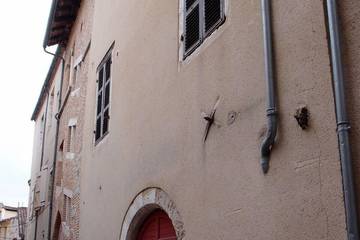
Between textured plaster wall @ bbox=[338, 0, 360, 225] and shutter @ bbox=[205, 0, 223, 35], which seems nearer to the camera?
textured plaster wall @ bbox=[338, 0, 360, 225]

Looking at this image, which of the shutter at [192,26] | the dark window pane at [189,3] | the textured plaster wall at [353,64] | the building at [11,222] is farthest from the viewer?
the building at [11,222]

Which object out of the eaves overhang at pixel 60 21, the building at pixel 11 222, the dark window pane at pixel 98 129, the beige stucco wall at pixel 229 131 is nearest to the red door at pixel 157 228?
the beige stucco wall at pixel 229 131

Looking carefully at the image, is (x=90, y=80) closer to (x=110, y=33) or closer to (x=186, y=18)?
(x=110, y=33)

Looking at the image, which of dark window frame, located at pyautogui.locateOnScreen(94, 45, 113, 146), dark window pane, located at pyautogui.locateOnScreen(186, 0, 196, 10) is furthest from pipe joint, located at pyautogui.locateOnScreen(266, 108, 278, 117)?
dark window frame, located at pyautogui.locateOnScreen(94, 45, 113, 146)

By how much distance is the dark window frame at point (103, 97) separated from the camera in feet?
26.9

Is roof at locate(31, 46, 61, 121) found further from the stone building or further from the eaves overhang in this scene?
the eaves overhang

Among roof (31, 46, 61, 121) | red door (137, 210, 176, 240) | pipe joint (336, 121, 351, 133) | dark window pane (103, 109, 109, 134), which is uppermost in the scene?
roof (31, 46, 61, 121)

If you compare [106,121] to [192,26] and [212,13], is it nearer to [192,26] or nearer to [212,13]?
[192,26]

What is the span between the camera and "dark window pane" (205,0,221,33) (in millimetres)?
4762

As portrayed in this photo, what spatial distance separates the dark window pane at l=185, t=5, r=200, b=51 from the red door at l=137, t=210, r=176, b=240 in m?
1.99

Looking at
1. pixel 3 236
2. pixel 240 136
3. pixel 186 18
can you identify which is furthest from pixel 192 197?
pixel 3 236

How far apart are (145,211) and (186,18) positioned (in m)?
2.37

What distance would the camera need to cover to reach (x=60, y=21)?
14.3 metres

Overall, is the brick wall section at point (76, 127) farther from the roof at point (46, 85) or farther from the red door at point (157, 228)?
the red door at point (157, 228)
